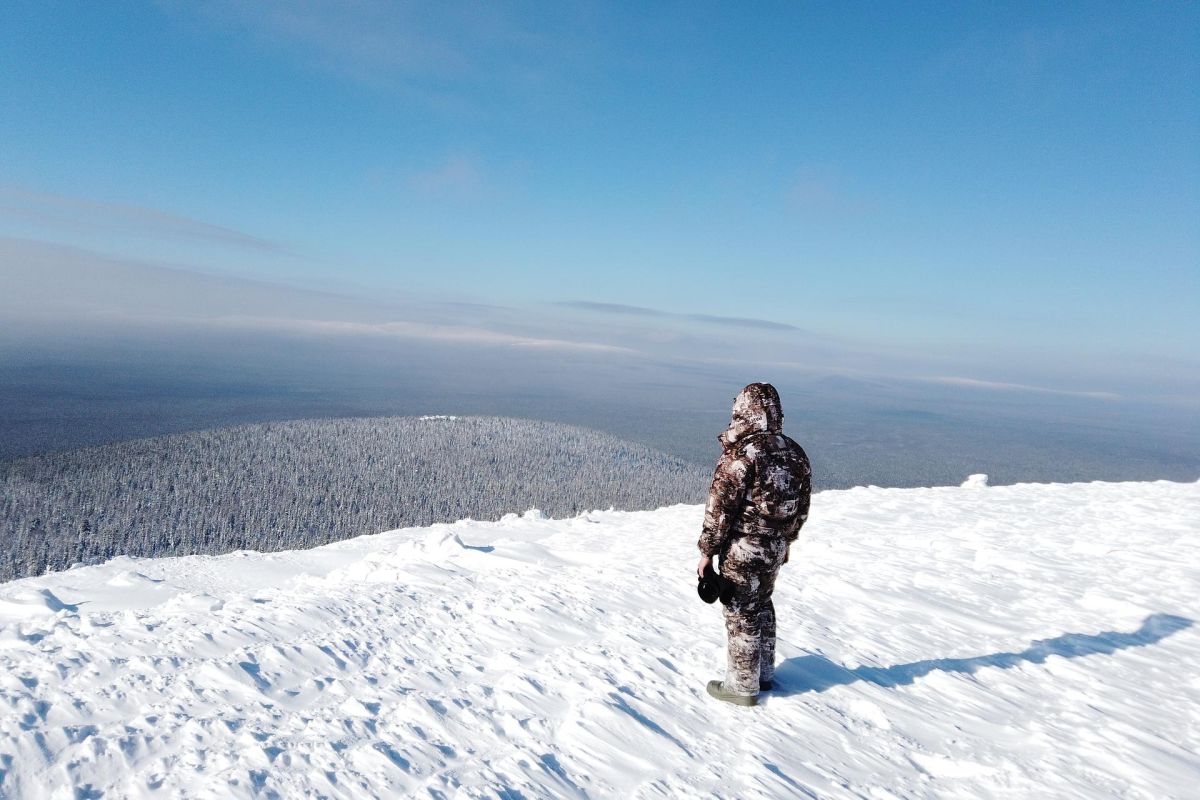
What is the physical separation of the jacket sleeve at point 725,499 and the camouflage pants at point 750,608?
236mm

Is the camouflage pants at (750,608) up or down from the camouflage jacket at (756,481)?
down

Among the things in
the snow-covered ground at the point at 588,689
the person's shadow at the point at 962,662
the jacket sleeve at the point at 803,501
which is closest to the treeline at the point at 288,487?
the snow-covered ground at the point at 588,689

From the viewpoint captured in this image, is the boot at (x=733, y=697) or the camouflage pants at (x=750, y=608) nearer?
the camouflage pants at (x=750, y=608)

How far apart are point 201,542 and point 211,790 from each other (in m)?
112

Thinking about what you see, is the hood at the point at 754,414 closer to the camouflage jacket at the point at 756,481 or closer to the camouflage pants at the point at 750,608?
the camouflage jacket at the point at 756,481

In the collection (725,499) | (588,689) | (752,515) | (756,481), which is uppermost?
(756,481)

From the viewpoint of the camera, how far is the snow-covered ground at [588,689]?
12.7 ft

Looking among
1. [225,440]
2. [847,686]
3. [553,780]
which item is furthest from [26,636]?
[225,440]

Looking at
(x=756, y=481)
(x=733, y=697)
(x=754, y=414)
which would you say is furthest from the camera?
(x=733, y=697)

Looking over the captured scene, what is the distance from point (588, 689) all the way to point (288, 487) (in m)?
151

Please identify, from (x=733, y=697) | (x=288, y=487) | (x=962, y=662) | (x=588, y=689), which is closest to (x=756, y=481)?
(x=733, y=697)

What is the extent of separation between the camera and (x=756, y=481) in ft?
15.9

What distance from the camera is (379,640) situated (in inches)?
239

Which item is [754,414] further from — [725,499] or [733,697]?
[733,697]
